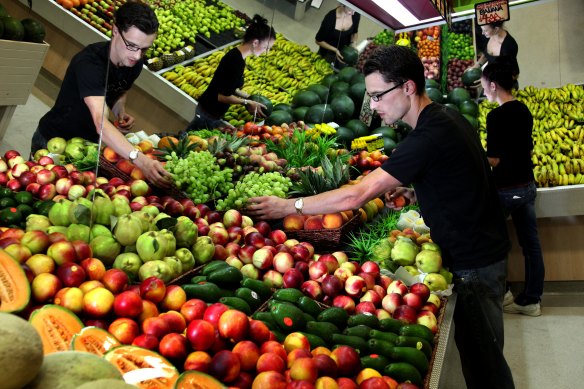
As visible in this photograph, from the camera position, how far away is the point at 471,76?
6621 mm

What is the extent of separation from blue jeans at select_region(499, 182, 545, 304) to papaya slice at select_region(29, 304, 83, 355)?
389 cm

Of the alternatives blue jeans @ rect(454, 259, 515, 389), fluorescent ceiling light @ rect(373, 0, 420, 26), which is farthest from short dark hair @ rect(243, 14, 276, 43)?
blue jeans @ rect(454, 259, 515, 389)

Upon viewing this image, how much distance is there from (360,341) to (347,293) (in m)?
0.52

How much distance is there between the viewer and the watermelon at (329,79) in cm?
584

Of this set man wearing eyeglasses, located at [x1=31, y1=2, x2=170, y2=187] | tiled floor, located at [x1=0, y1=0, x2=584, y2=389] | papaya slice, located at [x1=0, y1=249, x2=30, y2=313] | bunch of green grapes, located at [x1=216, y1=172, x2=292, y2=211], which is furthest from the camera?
tiled floor, located at [x1=0, y1=0, x2=584, y2=389]

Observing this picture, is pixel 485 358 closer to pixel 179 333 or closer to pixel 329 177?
pixel 329 177

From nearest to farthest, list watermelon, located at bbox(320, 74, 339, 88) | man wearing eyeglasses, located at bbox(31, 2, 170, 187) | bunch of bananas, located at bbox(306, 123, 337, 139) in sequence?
man wearing eyeglasses, located at bbox(31, 2, 170, 187), bunch of bananas, located at bbox(306, 123, 337, 139), watermelon, located at bbox(320, 74, 339, 88)

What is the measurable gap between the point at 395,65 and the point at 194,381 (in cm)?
190

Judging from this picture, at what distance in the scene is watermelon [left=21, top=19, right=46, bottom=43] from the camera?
2352 mm

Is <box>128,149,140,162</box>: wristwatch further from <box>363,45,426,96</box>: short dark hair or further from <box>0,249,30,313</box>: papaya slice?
<box>0,249,30,313</box>: papaya slice

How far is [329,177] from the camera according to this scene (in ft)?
12.3

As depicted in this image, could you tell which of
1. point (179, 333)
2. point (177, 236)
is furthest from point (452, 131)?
point (179, 333)

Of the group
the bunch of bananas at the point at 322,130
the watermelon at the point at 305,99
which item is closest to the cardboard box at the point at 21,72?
the bunch of bananas at the point at 322,130

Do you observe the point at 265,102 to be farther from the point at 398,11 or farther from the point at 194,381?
the point at 194,381
